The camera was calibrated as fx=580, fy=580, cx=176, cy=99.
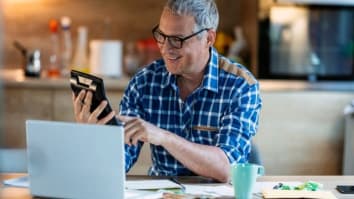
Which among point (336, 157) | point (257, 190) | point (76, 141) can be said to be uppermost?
point (76, 141)

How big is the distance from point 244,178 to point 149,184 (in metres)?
0.29

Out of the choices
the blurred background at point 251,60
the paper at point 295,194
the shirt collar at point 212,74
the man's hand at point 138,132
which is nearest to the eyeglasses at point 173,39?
the shirt collar at point 212,74

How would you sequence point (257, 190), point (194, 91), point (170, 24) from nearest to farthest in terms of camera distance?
1. point (257, 190)
2. point (170, 24)
3. point (194, 91)

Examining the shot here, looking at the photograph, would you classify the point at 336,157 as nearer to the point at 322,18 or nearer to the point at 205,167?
the point at 322,18

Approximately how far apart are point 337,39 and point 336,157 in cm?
65

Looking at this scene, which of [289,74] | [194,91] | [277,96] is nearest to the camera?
[194,91]

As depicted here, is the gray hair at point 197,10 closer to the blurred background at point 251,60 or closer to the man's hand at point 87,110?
the man's hand at point 87,110

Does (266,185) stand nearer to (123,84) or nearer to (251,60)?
(123,84)

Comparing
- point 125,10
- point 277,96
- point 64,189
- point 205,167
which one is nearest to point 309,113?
point 277,96

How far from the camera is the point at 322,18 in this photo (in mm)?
3123

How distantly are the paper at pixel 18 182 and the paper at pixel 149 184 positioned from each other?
273mm

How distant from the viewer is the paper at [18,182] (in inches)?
61.4

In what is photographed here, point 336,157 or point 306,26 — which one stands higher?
point 306,26

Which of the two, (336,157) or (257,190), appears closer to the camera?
(257,190)
